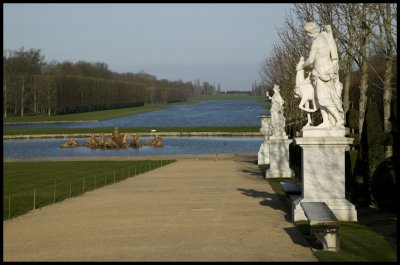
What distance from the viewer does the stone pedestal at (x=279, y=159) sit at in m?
27.5

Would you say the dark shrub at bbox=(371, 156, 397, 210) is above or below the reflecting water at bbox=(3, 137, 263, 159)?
above

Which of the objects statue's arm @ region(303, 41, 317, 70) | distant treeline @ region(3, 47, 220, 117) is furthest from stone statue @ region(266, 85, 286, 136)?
distant treeline @ region(3, 47, 220, 117)

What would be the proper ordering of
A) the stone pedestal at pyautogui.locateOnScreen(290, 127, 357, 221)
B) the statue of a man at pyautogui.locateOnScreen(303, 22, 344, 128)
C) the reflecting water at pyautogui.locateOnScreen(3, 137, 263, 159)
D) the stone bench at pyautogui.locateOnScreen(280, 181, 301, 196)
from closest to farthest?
the statue of a man at pyautogui.locateOnScreen(303, 22, 344, 128) → the stone pedestal at pyautogui.locateOnScreen(290, 127, 357, 221) → the stone bench at pyautogui.locateOnScreen(280, 181, 301, 196) → the reflecting water at pyautogui.locateOnScreen(3, 137, 263, 159)

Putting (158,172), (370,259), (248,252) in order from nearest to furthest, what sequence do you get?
(370,259), (248,252), (158,172)

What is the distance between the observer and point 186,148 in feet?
183

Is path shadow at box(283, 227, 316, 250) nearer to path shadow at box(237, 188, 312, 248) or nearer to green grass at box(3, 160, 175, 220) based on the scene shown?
path shadow at box(237, 188, 312, 248)

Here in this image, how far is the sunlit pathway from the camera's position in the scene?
35.8ft

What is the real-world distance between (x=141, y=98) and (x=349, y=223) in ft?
596

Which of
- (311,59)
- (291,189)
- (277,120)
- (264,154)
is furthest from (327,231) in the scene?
(264,154)

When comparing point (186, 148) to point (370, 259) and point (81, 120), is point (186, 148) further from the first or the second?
point (81, 120)

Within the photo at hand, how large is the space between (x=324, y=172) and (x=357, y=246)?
3237 millimetres

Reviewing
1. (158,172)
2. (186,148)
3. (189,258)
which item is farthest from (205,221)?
(186,148)

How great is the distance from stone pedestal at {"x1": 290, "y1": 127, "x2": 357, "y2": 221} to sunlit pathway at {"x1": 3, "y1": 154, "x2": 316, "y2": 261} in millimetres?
870

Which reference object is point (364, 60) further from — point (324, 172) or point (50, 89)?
point (50, 89)
